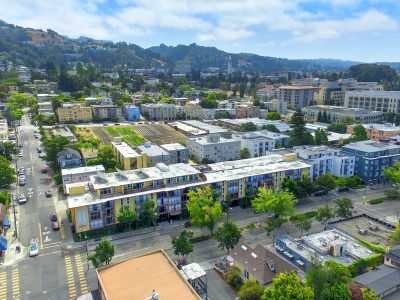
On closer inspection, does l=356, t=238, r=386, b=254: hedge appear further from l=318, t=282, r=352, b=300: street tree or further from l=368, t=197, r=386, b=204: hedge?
l=368, t=197, r=386, b=204: hedge

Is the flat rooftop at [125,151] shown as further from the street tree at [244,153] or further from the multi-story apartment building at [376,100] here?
the multi-story apartment building at [376,100]

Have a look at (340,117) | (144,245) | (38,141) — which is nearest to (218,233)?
(144,245)

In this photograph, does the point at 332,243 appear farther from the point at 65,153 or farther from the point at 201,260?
the point at 65,153

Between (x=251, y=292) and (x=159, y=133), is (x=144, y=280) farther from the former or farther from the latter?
(x=159, y=133)

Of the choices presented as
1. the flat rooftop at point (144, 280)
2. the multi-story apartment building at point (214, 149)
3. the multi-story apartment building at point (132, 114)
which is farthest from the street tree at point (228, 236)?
the multi-story apartment building at point (132, 114)

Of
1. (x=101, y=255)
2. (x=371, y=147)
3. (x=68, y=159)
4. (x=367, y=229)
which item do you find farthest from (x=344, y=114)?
(x=101, y=255)

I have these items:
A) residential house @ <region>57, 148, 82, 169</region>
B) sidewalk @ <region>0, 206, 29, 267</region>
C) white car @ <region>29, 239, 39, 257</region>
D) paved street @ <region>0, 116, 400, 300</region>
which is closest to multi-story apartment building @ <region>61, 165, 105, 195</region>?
paved street @ <region>0, 116, 400, 300</region>
